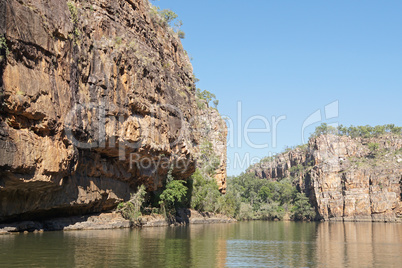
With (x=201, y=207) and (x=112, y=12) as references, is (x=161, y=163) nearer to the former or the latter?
(x=112, y=12)

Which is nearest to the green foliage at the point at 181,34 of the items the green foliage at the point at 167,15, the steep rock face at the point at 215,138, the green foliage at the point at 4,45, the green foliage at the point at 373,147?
the green foliage at the point at 167,15

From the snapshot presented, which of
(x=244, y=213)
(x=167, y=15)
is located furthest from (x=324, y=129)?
(x=167, y=15)

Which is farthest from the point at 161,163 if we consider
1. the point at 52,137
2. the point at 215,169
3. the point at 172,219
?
the point at 215,169

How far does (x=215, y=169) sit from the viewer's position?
87312mm

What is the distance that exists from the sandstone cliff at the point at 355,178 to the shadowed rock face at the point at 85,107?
66.8 metres

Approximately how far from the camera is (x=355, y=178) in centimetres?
11331

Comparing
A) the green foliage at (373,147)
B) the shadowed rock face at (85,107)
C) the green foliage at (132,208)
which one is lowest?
the green foliage at (132,208)

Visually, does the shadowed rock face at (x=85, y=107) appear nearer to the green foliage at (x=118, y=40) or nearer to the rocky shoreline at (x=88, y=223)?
the green foliage at (x=118, y=40)

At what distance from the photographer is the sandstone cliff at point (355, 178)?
106 metres

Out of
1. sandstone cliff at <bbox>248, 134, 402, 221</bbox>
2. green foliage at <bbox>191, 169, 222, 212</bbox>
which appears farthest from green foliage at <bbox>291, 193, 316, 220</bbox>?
green foliage at <bbox>191, 169, 222, 212</bbox>

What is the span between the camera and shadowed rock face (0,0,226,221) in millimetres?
26609

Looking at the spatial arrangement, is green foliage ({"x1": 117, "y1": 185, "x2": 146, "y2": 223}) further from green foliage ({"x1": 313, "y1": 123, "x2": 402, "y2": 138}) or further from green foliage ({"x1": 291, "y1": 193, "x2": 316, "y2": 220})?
green foliage ({"x1": 313, "y1": 123, "x2": 402, "y2": 138})

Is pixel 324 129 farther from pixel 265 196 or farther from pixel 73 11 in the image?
pixel 73 11

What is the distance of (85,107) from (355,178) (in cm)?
9522
